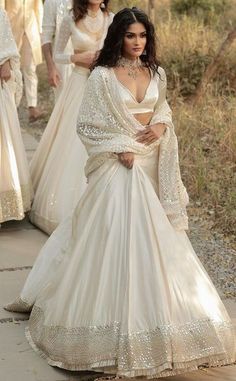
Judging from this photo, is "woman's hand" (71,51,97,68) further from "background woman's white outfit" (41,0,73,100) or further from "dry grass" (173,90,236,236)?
"dry grass" (173,90,236,236)

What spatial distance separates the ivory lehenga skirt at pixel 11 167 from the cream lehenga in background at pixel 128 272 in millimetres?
2292

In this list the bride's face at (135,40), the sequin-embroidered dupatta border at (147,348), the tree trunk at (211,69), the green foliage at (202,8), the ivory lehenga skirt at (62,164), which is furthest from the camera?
the green foliage at (202,8)

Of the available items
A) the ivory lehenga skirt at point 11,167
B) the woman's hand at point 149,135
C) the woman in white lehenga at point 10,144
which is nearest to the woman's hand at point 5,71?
the woman in white lehenga at point 10,144

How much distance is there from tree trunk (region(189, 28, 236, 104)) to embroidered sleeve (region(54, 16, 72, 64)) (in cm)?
361

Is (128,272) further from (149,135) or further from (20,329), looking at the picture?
(20,329)

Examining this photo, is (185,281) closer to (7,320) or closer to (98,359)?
(98,359)

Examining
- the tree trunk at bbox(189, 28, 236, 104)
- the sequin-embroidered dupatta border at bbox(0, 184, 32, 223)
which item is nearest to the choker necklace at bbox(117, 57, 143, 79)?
the sequin-embroidered dupatta border at bbox(0, 184, 32, 223)

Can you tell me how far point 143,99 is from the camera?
4.58 meters

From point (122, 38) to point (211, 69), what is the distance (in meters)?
6.40

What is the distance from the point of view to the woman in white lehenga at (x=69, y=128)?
22.2 feet

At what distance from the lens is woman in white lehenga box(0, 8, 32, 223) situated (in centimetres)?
691

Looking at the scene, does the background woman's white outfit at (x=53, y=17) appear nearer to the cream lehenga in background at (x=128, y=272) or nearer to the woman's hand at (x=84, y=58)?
the woman's hand at (x=84, y=58)

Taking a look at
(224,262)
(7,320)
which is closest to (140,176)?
(7,320)

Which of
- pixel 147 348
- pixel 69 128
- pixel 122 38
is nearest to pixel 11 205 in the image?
pixel 69 128
